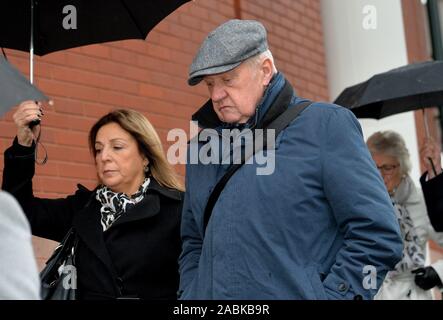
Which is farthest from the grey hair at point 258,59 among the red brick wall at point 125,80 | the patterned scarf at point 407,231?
the patterned scarf at point 407,231

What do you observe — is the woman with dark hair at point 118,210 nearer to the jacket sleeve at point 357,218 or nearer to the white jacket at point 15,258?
the jacket sleeve at point 357,218

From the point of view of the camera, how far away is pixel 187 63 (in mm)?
6570

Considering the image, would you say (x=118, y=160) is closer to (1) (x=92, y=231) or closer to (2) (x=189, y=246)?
(1) (x=92, y=231)

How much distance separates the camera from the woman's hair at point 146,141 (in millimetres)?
4648

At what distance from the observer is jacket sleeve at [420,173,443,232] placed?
546 centimetres

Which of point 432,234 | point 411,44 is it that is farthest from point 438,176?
point 411,44

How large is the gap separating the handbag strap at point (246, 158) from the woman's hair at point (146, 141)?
106 cm

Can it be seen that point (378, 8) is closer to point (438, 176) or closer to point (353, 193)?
point (438, 176)

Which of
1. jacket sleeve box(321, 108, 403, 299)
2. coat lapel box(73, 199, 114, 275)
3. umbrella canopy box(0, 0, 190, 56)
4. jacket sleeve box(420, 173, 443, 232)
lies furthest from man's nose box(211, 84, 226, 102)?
jacket sleeve box(420, 173, 443, 232)

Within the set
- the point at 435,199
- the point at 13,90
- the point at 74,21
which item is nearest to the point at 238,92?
the point at 13,90

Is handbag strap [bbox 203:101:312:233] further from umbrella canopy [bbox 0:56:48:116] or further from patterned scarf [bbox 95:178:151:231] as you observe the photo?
patterned scarf [bbox 95:178:151:231]

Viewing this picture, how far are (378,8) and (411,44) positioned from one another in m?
2.01

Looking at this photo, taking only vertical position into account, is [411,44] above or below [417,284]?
above

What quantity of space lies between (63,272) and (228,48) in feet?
4.10
